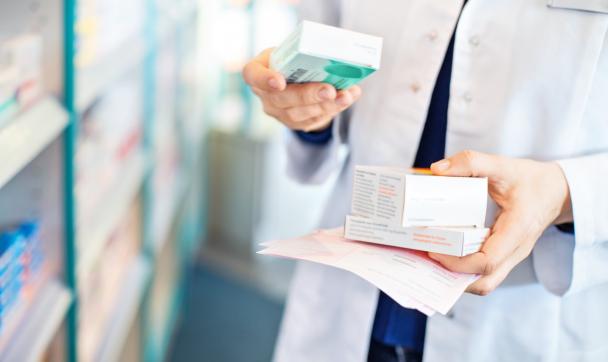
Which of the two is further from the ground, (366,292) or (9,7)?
(9,7)

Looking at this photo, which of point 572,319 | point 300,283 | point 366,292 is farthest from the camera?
point 300,283

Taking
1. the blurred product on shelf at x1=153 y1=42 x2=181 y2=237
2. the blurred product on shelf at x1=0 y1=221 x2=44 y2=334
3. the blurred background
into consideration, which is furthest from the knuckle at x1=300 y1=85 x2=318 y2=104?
the blurred product on shelf at x1=153 y1=42 x2=181 y2=237

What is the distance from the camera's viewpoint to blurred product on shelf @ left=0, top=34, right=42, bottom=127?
1100 mm

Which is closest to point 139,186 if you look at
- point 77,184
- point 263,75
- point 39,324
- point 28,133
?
point 77,184

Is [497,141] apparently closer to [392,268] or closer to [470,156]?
[470,156]

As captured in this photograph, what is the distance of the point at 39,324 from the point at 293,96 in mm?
692

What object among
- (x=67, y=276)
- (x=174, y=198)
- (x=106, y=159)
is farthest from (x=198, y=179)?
(x=67, y=276)

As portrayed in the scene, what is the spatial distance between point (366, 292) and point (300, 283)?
6.6 inches

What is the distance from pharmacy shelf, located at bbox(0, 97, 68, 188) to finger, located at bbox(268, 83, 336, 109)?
1.37ft

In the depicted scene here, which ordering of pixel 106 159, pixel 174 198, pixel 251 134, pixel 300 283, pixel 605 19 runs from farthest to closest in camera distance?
pixel 251 134 → pixel 174 198 → pixel 106 159 → pixel 300 283 → pixel 605 19

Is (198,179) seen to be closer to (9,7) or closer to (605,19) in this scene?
(9,7)

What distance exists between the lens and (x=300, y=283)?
50.7 inches

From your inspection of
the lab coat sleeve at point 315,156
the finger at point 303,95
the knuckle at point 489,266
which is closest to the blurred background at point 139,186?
the lab coat sleeve at point 315,156

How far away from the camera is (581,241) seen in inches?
37.9
